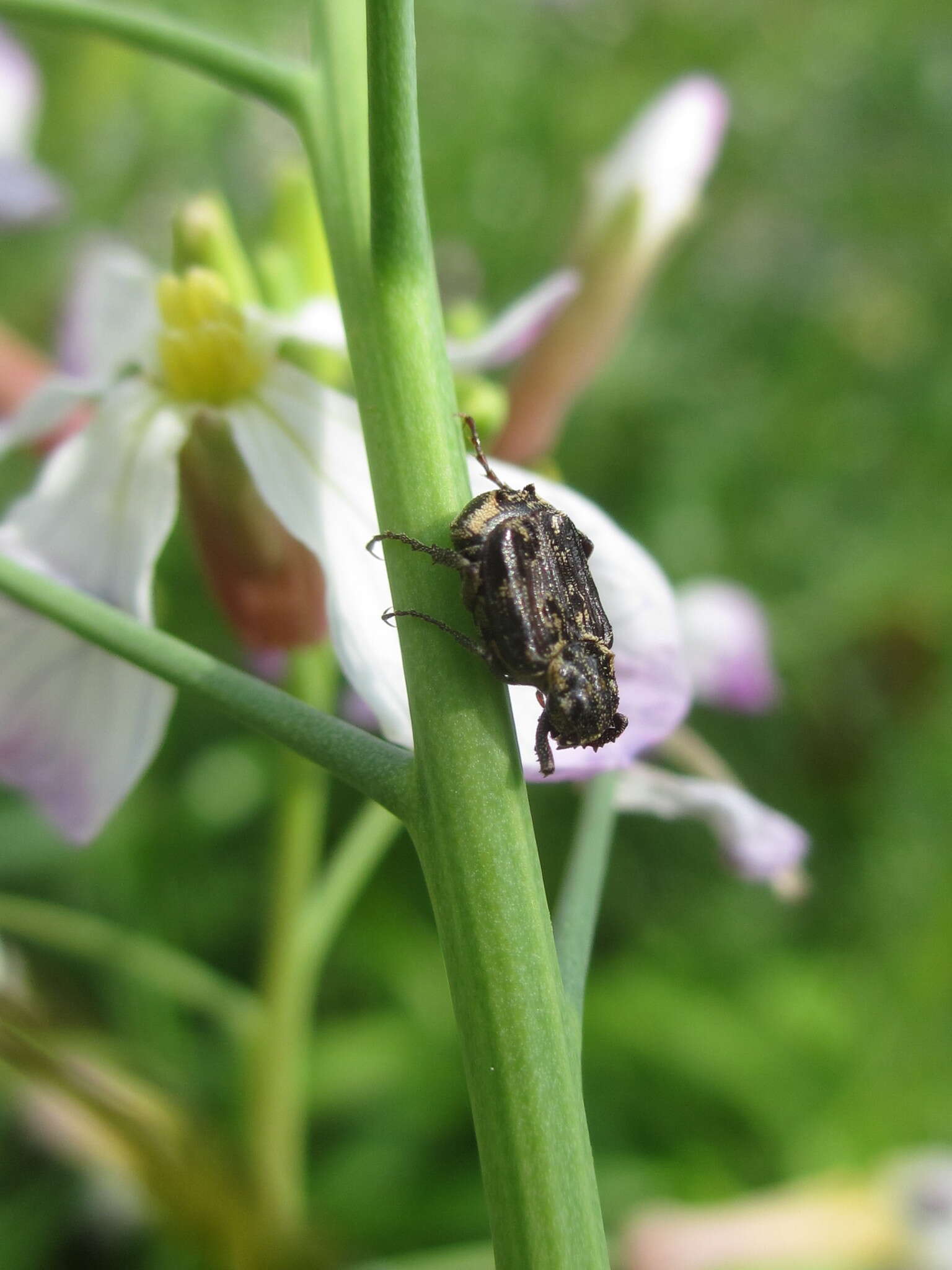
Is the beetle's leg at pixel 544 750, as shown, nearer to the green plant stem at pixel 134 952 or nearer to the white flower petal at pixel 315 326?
the white flower petal at pixel 315 326

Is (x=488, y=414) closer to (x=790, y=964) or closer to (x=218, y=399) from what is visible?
(x=218, y=399)

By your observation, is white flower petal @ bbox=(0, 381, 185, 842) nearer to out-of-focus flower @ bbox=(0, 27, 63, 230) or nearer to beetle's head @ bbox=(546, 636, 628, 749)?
beetle's head @ bbox=(546, 636, 628, 749)

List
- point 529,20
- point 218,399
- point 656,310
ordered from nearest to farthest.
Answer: point 218,399 < point 656,310 < point 529,20

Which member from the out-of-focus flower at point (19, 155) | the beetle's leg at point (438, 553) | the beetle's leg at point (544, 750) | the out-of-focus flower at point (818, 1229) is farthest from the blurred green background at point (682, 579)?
the beetle's leg at point (438, 553)


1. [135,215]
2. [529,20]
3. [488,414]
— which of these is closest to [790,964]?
[488,414]

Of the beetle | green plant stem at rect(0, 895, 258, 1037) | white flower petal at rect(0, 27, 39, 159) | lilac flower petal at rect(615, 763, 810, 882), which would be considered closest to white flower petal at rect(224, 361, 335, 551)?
the beetle
